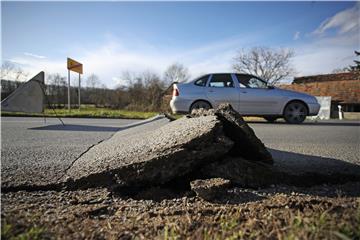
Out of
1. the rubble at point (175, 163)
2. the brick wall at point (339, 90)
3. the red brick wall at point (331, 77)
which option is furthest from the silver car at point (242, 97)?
the red brick wall at point (331, 77)

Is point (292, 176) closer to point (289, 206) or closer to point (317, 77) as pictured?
point (289, 206)

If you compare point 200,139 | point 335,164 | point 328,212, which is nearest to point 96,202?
point 200,139

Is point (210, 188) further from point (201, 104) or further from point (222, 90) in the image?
point (222, 90)

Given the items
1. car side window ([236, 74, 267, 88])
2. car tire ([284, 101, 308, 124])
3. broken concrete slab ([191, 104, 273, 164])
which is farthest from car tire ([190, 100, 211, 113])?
broken concrete slab ([191, 104, 273, 164])

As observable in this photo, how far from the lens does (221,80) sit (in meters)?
7.91

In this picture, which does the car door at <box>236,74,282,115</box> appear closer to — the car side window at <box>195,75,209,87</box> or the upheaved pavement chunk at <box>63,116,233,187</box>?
the car side window at <box>195,75,209,87</box>

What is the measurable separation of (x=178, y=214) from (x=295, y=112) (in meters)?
7.63

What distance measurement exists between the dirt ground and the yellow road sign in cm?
1544

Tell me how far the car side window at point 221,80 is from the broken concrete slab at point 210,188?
20.8ft

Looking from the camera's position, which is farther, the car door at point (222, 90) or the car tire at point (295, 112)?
the car tire at point (295, 112)

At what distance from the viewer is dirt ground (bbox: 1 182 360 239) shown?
4.02ft

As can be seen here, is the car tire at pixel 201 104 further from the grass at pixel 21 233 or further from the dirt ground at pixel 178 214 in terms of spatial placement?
the grass at pixel 21 233

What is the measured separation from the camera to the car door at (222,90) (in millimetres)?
7672

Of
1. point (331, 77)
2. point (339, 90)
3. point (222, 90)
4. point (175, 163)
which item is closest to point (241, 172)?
point (175, 163)
